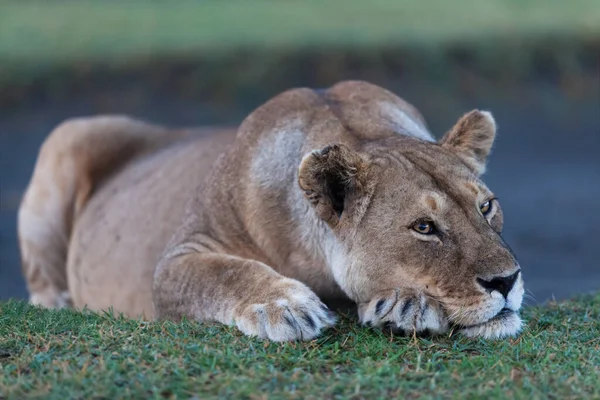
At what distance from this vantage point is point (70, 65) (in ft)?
49.0

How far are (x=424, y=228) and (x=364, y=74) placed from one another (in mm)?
10082

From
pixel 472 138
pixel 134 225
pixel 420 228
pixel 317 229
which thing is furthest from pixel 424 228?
pixel 134 225

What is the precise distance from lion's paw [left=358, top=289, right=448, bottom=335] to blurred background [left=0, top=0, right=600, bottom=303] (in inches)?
193

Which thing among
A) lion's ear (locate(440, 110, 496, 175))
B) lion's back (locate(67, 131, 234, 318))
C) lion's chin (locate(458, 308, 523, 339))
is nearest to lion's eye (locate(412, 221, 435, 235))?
lion's chin (locate(458, 308, 523, 339))

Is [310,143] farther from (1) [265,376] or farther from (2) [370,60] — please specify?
(2) [370,60]

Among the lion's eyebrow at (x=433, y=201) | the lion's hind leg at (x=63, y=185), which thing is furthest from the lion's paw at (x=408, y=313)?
the lion's hind leg at (x=63, y=185)

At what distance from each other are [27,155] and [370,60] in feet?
15.6

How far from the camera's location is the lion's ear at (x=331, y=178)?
4.21 metres

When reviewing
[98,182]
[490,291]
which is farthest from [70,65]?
[490,291]

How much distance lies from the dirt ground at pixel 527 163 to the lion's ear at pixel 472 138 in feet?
9.42

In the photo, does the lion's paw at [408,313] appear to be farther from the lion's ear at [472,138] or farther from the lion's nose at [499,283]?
the lion's ear at [472,138]

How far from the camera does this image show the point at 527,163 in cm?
1186

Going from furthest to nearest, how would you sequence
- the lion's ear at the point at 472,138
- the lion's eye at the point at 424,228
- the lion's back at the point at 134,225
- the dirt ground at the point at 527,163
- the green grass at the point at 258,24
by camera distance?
the green grass at the point at 258,24 < the dirt ground at the point at 527,163 < the lion's back at the point at 134,225 < the lion's ear at the point at 472,138 < the lion's eye at the point at 424,228

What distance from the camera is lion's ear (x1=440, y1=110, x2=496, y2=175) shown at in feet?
15.3
